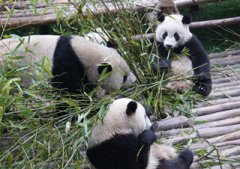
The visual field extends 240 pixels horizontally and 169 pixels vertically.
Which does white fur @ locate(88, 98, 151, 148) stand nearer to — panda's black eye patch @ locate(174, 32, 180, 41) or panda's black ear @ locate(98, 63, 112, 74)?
panda's black ear @ locate(98, 63, 112, 74)

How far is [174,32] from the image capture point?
4.75 meters

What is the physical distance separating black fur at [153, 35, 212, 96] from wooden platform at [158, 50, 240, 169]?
0.10 meters

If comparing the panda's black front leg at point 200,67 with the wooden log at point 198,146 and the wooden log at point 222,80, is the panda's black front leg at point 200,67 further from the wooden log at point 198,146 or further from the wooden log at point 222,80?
the wooden log at point 198,146

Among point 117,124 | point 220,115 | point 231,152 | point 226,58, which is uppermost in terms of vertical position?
point 117,124

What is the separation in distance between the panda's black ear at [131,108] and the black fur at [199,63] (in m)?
1.28

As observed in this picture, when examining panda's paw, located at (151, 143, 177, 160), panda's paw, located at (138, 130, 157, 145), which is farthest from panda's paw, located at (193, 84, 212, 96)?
panda's paw, located at (138, 130, 157, 145)

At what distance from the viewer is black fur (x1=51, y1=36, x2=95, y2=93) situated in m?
3.81

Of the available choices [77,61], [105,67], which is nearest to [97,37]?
[77,61]

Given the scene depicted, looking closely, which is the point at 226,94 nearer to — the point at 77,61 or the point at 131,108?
the point at 77,61

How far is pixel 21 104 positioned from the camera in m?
3.01

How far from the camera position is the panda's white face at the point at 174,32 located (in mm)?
4730

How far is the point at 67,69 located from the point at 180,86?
978 mm

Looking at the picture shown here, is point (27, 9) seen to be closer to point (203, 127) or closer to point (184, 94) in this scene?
point (184, 94)

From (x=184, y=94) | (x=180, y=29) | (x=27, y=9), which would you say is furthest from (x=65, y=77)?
(x=27, y=9)
